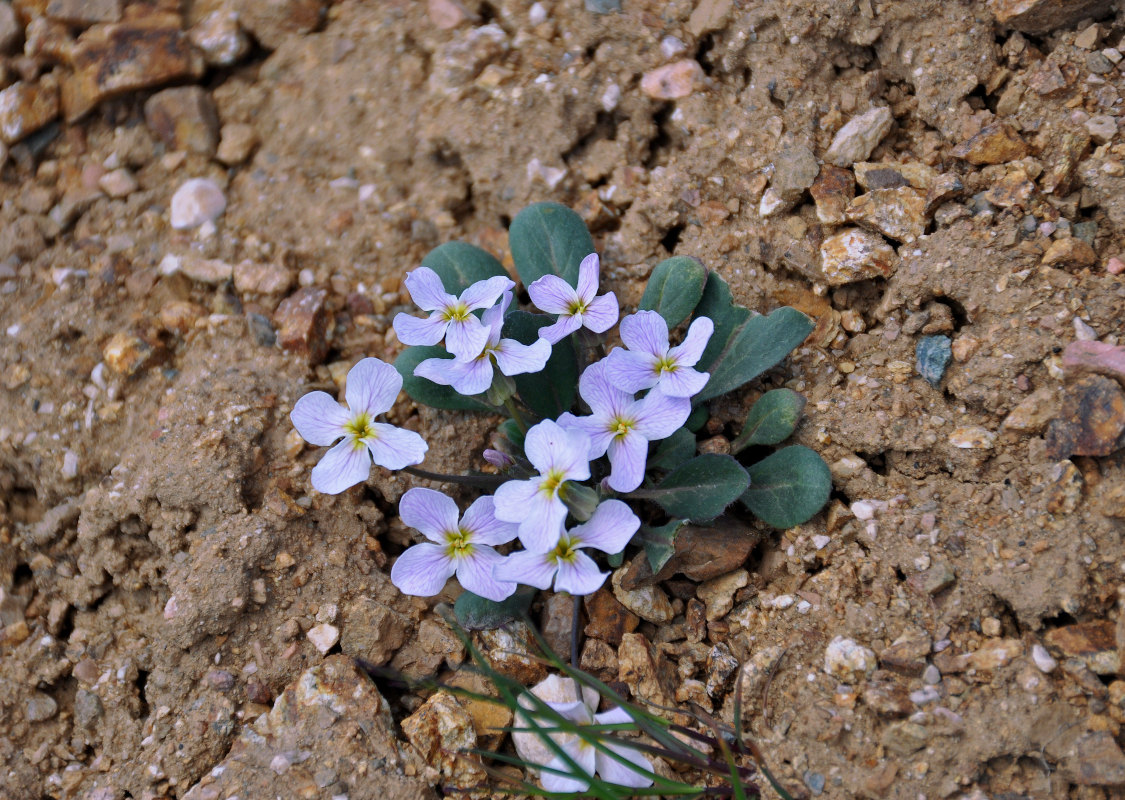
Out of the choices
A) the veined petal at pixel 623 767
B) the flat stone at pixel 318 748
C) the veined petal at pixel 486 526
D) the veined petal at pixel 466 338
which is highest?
the veined petal at pixel 466 338

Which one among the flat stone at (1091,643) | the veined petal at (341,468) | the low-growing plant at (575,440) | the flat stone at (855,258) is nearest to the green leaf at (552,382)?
the low-growing plant at (575,440)

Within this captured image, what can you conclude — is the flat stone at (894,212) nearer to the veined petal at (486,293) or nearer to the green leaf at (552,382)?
the green leaf at (552,382)

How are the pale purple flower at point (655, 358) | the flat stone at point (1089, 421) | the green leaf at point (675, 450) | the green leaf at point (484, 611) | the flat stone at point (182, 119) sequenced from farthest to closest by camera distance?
the flat stone at point (182, 119) < the green leaf at point (675, 450) < the green leaf at point (484, 611) < the pale purple flower at point (655, 358) < the flat stone at point (1089, 421)

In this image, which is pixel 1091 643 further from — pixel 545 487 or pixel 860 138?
pixel 860 138

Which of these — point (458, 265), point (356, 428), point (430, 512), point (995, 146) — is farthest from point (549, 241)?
point (995, 146)

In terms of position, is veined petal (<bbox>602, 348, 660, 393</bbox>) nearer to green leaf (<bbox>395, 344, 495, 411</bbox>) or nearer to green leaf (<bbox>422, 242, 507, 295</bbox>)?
green leaf (<bbox>395, 344, 495, 411</bbox>)

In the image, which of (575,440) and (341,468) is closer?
(575,440)

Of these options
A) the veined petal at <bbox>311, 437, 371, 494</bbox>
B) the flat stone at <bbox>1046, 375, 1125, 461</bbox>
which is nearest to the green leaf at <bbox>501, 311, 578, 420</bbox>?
the veined petal at <bbox>311, 437, 371, 494</bbox>
